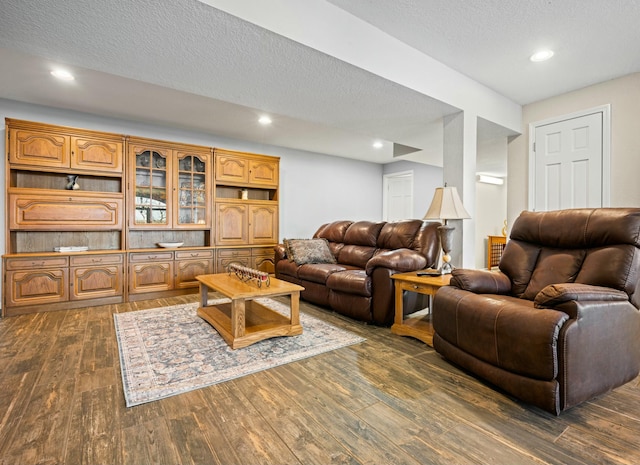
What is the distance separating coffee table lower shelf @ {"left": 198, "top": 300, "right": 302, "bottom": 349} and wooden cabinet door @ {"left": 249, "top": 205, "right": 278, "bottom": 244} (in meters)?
1.96

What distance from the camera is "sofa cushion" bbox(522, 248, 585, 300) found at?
2.17 meters

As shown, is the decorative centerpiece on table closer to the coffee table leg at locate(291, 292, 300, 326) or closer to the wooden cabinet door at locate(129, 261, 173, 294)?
the coffee table leg at locate(291, 292, 300, 326)

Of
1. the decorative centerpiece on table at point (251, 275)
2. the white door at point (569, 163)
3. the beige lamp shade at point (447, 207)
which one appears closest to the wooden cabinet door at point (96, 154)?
the decorative centerpiece on table at point (251, 275)

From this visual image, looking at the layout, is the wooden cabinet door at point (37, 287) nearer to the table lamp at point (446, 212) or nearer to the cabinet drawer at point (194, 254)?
the cabinet drawer at point (194, 254)

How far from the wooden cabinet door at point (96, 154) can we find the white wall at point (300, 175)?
40 centimetres

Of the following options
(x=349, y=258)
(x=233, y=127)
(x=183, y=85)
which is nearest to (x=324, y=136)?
(x=233, y=127)

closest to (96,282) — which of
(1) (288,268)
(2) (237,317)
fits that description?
(1) (288,268)

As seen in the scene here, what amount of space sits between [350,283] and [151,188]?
9.89 feet

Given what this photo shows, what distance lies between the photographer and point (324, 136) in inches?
205

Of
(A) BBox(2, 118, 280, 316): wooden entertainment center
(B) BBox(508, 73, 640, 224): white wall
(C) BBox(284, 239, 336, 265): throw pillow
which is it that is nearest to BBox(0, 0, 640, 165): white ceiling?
(B) BBox(508, 73, 640, 224): white wall

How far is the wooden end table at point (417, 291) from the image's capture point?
263 centimetres

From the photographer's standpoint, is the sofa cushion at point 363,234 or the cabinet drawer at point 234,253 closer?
the sofa cushion at point 363,234

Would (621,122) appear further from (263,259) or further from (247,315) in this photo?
(263,259)

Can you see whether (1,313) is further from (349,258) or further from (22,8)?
(349,258)
